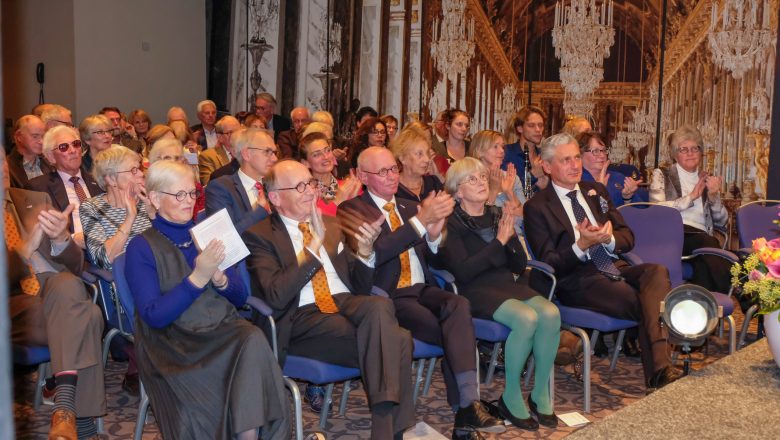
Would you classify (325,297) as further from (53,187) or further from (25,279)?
(53,187)

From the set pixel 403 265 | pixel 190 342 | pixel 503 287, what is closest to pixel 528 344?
pixel 503 287

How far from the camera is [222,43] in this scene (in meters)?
11.1

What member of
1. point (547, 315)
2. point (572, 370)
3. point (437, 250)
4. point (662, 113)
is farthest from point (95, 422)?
point (662, 113)

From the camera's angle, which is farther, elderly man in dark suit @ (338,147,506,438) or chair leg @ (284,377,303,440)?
elderly man in dark suit @ (338,147,506,438)

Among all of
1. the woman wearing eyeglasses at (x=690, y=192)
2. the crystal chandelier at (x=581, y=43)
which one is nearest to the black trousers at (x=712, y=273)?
the woman wearing eyeglasses at (x=690, y=192)

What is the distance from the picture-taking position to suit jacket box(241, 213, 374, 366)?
139 inches

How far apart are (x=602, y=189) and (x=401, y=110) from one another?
199 inches

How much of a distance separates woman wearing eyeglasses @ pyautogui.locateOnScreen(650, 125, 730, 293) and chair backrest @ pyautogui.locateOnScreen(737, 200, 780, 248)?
207 millimetres

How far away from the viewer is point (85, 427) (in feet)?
12.3

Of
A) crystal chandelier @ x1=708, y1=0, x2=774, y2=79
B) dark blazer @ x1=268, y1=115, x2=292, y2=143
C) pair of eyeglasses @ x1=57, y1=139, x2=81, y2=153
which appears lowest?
pair of eyeglasses @ x1=57, y1=139, x2=81, y2=153

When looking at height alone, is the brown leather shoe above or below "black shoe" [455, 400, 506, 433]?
above

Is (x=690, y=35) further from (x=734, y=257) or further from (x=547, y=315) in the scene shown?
(x=547, y=315)

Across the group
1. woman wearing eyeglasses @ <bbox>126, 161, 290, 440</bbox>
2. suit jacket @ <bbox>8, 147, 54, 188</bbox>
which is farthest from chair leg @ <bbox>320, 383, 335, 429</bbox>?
suit jacket @ <bbox>8, 147, 54, 188</bbox>

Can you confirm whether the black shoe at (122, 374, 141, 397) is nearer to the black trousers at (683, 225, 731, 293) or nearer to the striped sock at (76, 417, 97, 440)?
the striped sock at (76, 417, 97, 440)
